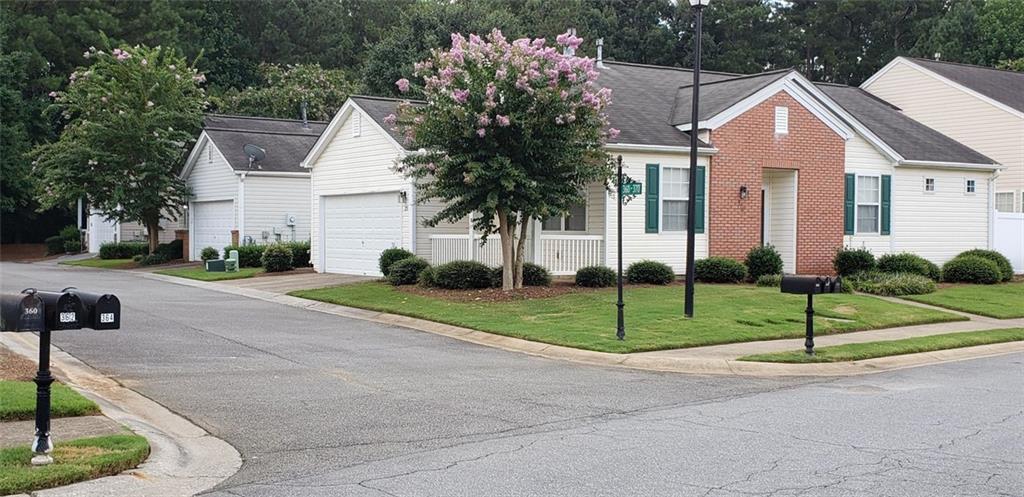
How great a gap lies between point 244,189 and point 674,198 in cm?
1635

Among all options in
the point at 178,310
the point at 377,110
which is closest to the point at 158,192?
the point at 377,110

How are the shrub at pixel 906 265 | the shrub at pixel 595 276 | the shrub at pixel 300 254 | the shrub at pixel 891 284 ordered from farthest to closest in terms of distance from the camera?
the shrub at pixel 300 254, the shrub at pixel 906 265, the shrub at pixel 891 284, the shrub at pixel 595 276

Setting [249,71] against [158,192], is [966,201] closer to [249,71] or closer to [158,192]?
[158,192]

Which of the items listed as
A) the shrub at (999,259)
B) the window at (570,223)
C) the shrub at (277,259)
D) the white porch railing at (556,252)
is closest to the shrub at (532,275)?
the white porch railing at (556,252)

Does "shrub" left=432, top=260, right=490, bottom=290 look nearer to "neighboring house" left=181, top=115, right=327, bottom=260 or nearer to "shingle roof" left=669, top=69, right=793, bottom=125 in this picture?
"shingle roof" left=669, top=69, right=793, bottom=125

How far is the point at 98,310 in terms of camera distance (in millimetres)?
7398

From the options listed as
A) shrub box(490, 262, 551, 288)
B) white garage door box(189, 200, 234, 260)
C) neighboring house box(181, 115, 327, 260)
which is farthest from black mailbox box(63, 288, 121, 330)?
white garage door box(189, 200, 234, 260)

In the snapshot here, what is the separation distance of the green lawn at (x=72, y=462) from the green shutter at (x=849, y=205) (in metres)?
22.8

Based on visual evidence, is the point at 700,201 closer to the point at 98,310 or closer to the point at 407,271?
the point at 407,271

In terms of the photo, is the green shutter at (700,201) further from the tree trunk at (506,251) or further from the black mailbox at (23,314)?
the black mailbox at (23,314)

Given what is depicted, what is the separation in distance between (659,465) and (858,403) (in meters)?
4.21

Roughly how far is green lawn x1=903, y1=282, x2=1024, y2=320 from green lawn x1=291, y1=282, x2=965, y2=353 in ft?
4.59

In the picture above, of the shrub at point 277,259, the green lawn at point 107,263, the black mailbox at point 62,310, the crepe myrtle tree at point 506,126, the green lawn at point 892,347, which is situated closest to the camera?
the black mailbox at point 62,310

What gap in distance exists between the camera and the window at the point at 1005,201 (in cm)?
3384
